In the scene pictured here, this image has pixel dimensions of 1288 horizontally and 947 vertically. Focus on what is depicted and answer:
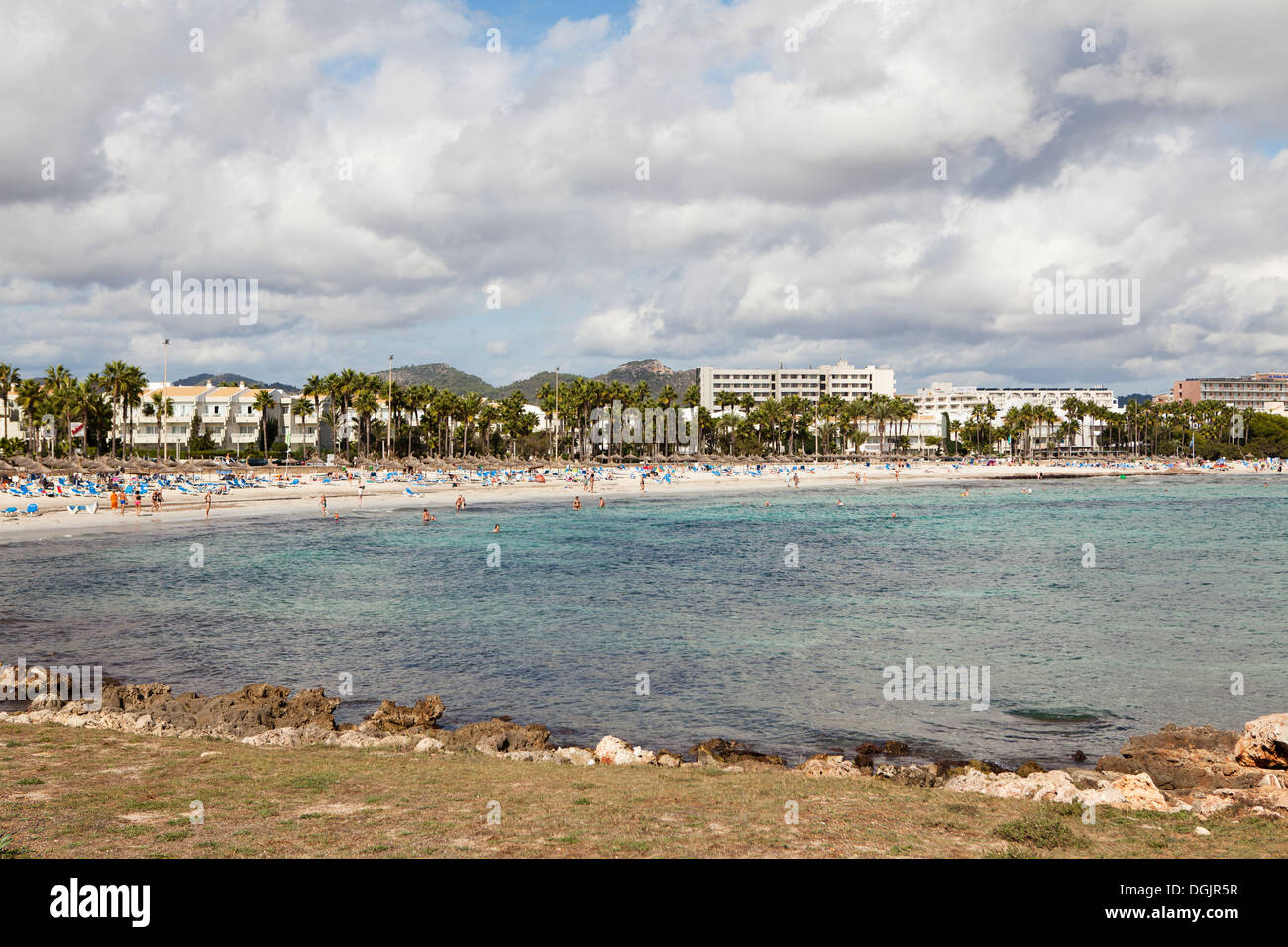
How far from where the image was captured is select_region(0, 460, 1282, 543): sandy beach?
2178 inches

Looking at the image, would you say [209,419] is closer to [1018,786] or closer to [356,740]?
[356,740]

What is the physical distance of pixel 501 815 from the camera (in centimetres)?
911

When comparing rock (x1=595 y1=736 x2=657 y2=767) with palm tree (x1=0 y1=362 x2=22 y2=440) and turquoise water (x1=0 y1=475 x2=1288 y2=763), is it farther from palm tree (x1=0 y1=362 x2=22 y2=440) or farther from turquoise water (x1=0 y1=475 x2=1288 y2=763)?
palm tree (x1=0 y1=362 x2=22 y2=440)

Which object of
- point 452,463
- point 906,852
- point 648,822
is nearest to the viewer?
point 906,852

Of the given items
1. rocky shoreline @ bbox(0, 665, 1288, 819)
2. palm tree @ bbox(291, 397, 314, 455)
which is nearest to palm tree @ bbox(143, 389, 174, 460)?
palm tree @ bbox(291, 397, 314, 455)

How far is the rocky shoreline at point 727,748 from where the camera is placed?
37.4 feet

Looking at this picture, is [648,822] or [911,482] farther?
[911,482]

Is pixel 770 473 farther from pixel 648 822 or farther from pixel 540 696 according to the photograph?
pixel 648 822

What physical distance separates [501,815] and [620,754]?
186 inches

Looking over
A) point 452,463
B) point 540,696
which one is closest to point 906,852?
point 540,696

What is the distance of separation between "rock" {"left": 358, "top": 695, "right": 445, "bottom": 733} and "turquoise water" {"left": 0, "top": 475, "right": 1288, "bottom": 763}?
16.2 inches

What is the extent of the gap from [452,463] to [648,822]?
356ft
